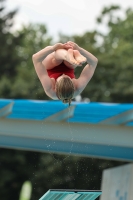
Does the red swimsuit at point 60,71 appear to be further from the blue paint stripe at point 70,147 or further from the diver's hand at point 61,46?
the blue paint stripe at point 70,147

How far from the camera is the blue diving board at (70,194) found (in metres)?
7.61

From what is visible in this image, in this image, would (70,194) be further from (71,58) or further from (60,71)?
(71,58)

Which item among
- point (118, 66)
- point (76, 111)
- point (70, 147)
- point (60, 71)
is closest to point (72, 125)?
point (76, 111)

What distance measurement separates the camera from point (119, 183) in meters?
Answer: 12.2

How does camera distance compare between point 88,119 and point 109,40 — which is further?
point 109,40

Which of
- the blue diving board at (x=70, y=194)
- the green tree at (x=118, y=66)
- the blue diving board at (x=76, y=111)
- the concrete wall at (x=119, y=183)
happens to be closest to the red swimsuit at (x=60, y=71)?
the blue diving board at (x=70, y=194)

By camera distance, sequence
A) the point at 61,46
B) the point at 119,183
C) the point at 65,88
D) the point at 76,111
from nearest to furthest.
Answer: the point at 65,88, the point at 61,46, the point at 76,111, the point at 119,183

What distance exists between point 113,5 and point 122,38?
7.31 feet

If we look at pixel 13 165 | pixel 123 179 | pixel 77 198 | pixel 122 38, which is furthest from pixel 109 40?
pixel 77 198

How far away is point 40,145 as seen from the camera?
12.0 metres

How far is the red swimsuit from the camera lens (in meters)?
7.07

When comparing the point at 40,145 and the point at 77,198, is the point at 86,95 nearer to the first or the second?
the point at 40,145

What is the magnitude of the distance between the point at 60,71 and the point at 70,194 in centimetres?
180

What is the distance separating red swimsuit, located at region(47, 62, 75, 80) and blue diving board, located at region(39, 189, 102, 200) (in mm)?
1563
